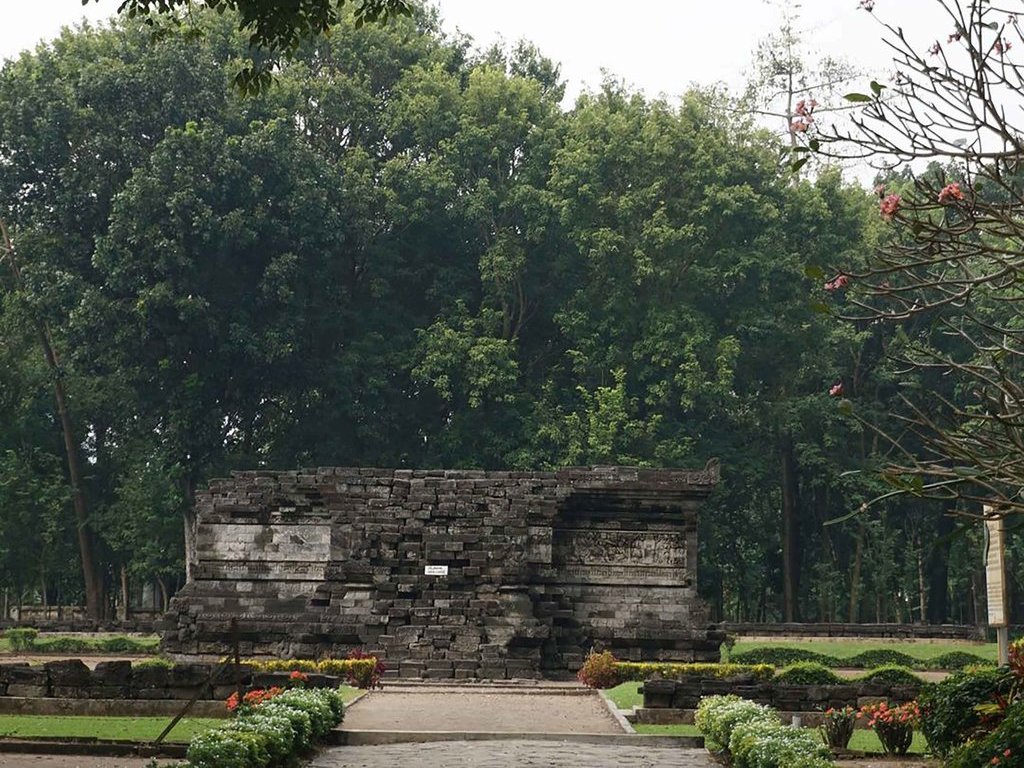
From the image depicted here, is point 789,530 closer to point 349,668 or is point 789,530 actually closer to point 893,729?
point 349,668

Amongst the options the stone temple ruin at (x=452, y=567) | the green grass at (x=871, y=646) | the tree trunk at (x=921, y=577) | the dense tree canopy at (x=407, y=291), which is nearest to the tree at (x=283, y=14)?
the stone temple ruin at (x=452, y=567)

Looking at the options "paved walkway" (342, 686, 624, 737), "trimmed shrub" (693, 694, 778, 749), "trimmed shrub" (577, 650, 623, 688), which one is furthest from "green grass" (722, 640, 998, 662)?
"trimmed shrub" (693, 694, 778, 749)

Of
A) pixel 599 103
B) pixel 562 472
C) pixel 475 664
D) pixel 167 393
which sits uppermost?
pixel 599 103

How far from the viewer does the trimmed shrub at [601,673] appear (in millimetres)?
26438

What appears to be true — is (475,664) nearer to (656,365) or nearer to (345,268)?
(656,365)

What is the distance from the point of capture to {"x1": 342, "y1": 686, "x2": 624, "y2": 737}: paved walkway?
59.9 feet

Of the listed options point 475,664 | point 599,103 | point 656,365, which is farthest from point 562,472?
point 599,103

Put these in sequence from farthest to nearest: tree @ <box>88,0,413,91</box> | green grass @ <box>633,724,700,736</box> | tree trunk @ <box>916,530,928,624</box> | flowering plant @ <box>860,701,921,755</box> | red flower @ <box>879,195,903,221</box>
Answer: tree trunk @ <box>916,530,928,624</box>
green grass @ <box>633,724,700,736</box>
flowering plant @ <box>860,701,921,755</box>
tree @ <box>88,0,413,91</box>
red flower @ <box>879,195,903,221</box>

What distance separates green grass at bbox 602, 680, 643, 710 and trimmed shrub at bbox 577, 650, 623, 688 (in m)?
0.27

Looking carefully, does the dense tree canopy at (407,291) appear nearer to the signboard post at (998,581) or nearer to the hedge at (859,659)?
the hedge at (859,659)

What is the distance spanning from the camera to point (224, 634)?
102ft

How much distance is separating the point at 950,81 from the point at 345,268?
39.3 metres

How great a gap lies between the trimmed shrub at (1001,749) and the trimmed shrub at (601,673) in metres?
15.4

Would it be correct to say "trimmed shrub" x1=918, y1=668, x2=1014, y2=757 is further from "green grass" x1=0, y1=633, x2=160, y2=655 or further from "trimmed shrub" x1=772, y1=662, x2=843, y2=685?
"green grass" x1=0, y1=633, x2=160, y2=655
